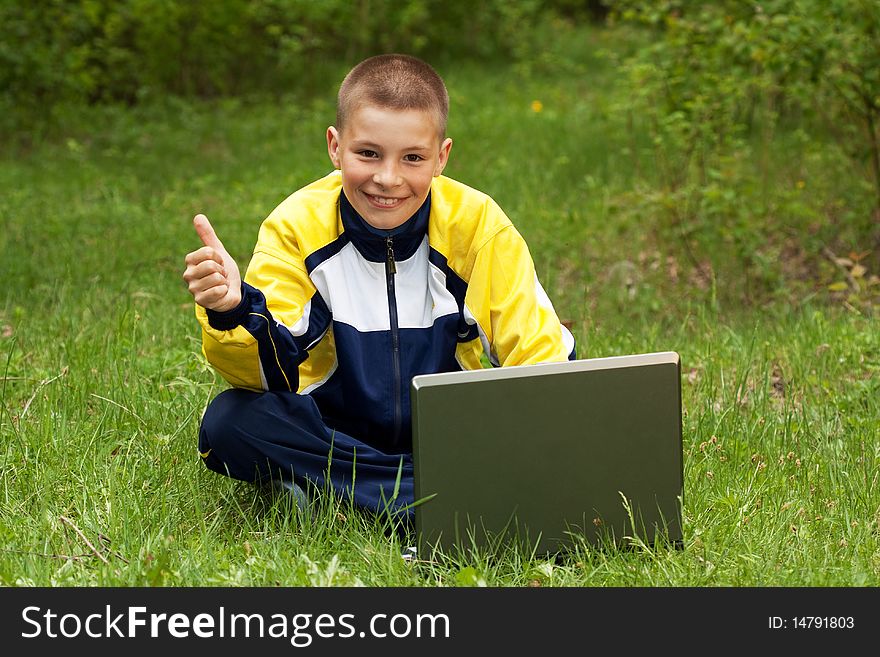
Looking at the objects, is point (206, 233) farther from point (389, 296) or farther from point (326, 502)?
point (326, 502)

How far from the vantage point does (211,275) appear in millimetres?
2471

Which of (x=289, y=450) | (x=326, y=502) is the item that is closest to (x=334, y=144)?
(x=289, y=450)

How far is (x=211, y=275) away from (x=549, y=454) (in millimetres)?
827

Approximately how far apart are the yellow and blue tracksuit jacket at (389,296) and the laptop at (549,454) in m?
0.47

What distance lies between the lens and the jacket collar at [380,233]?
291cm

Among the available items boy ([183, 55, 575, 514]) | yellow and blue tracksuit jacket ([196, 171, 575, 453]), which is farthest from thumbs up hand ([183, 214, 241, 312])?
yellow and blue tracksuit jacket ([196, 171, 575, 453])

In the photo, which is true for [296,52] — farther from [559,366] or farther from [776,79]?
[559,366]

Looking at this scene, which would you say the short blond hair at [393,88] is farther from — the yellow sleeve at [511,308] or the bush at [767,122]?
the bush at [767,122]

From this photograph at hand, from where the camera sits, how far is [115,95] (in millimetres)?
11680

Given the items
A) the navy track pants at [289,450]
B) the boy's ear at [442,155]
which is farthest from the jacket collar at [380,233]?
the navy track pants at [289,450]
